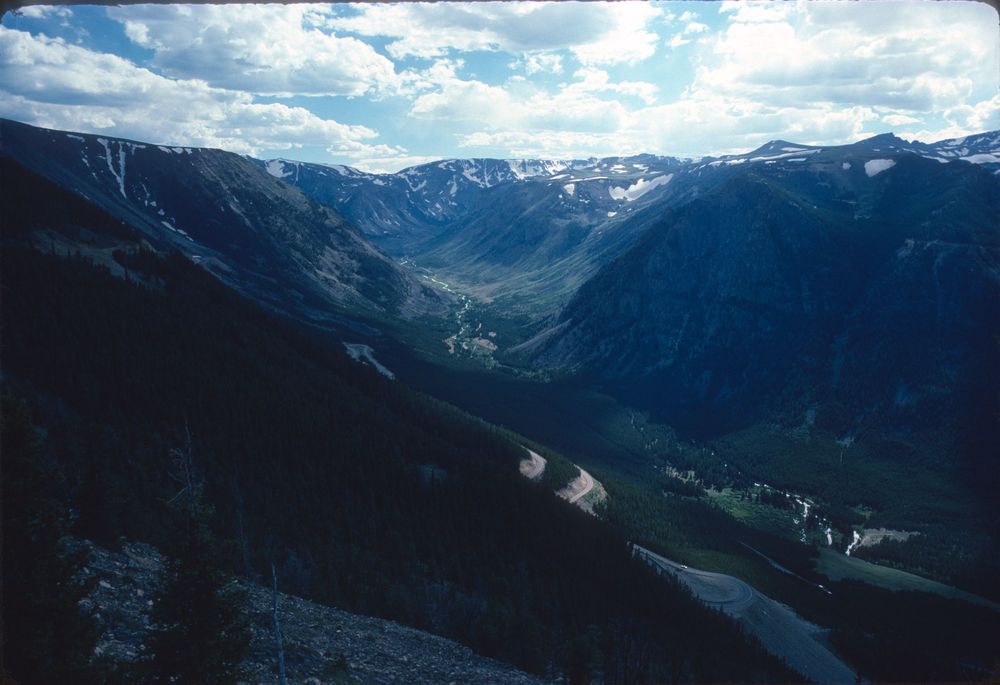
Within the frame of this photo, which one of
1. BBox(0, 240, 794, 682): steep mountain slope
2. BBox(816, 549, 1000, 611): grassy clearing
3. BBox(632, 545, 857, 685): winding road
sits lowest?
BBox(816, 549, 1000, 611): grassy clearing

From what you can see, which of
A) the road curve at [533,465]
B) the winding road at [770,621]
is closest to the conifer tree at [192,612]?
the winding road at [770,621]

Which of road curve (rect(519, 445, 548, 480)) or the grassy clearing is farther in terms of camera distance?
road curve (rect(519, 445, 548, 480))

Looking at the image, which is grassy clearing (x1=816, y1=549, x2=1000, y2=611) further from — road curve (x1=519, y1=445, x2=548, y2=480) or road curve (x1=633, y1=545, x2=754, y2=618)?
road curve (x1=519, y1=445, x2=548, y2=480)

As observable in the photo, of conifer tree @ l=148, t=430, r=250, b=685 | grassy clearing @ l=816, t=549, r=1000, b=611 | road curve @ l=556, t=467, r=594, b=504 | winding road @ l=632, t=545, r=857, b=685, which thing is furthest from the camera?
road curve @ l=556, t=467, r=594, b=504

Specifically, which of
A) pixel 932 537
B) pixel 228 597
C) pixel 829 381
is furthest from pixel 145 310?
pixel 829 381

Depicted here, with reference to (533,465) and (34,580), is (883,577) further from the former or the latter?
(34,580)

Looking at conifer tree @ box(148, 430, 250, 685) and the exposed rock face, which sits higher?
conifer tree @ box(148, 430, 250, 685)

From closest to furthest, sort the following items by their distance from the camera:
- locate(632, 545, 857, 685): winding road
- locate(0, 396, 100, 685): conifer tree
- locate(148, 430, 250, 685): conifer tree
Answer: locate(0, 396, 100, 685): conifer tree, locate(148, 430, 250, 685): conifer tree, locate(632, 545, 857, 685): winding road

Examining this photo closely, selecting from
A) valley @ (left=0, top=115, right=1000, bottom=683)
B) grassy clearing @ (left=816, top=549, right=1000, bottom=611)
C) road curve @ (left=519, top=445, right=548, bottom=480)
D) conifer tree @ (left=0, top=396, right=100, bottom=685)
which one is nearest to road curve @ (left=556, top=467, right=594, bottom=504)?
valley @ (left=0, top=115, right=1000, bottom=683)
